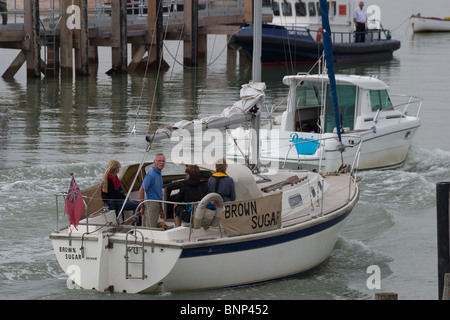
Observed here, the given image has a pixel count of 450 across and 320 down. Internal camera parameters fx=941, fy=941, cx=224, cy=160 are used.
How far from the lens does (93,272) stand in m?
11.1

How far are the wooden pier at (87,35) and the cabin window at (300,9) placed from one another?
430 centimetres

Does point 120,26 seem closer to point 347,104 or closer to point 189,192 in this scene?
point 347,104

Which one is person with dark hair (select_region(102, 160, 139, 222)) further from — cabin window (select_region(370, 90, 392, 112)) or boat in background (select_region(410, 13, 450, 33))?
boat in background (select_region(410, 13, 450, 33))

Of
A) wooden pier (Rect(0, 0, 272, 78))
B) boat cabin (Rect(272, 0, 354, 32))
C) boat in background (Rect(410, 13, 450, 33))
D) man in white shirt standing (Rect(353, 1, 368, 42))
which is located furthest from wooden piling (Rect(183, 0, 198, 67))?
boat in background (Rect(410, 13, 450, 33))

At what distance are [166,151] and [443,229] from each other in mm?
11889

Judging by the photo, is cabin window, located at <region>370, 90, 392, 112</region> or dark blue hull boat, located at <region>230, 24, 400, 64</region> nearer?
cabin window, located at <region>370, 90, 392, 112</region>

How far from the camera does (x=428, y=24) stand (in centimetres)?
6147

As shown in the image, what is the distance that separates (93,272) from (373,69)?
31895mm

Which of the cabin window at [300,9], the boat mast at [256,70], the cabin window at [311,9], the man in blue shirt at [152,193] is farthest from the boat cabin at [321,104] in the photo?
the cabin window at [300,9]

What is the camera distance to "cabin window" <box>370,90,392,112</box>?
2066 cm

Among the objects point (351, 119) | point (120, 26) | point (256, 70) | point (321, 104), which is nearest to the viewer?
point (256, 70)

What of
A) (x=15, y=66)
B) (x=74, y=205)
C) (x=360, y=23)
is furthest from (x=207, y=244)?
(x=360, y=23)

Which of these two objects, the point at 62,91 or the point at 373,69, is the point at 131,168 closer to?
the point at 62,91

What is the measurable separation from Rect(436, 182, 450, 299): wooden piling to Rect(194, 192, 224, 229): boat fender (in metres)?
2.59
